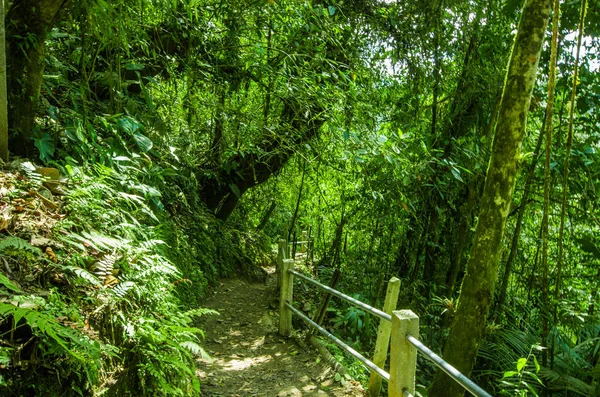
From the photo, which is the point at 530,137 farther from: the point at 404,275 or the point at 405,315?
the point at 405,315

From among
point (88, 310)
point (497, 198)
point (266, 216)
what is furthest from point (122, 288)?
point (266, 216)

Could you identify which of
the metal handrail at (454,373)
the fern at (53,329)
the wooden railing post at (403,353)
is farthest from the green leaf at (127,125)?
the metal handrail at (454,373)

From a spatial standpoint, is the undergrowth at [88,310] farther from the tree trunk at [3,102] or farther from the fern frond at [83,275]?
the tree trunk at [3,102]

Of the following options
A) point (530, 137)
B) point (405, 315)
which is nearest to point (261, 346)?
point (405, 315)

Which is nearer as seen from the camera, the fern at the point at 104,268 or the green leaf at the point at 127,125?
the fern at the point at 104,268

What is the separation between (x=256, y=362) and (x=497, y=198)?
302cm

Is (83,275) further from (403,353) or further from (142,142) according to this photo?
(142,142)

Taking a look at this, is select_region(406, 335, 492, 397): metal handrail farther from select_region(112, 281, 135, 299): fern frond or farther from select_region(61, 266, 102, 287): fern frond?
select_region(61, 266, 102, 287): fern frond

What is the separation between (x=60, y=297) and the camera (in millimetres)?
2742

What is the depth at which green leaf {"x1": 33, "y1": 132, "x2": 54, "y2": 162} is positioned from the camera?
4117mm

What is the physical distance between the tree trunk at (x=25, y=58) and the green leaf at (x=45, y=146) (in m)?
0.12

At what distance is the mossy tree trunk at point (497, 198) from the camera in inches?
151

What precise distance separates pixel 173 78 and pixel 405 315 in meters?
5.11

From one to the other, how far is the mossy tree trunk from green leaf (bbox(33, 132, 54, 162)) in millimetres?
3779
